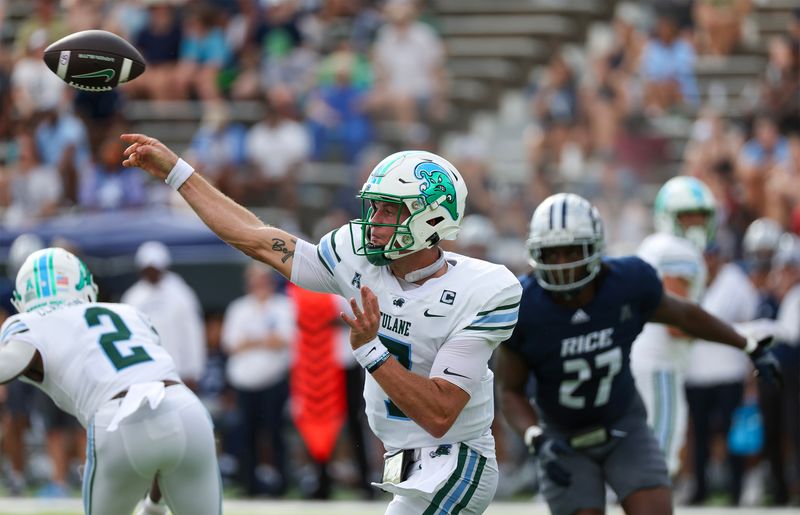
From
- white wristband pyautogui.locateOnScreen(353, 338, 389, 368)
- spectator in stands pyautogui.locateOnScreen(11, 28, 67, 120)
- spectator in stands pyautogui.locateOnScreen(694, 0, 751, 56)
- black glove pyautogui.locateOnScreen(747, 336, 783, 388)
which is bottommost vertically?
black glove pyautogui.locateOnScreen(747, 336, 783, 388)

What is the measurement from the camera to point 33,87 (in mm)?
15039

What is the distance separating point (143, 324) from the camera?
247 inches

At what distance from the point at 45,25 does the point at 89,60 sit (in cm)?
1093

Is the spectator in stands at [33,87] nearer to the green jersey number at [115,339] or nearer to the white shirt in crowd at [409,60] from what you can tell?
the white shirt in crowd at [409,60]

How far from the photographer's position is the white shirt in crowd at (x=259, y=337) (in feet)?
37.2

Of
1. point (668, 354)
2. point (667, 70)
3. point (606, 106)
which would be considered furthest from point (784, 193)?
point (668, 354)

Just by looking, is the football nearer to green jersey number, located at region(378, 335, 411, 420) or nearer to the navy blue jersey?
green jersey number, located at region(378, 335, 411, 420)

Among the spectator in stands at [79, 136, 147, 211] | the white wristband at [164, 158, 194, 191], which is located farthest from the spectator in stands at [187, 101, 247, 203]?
the white wristband at [164, 158, 194, 191]

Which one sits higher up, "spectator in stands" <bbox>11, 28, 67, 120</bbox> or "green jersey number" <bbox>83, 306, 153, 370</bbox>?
"spectator in stands" <bbox>11, 28, 67, 120</bbox>

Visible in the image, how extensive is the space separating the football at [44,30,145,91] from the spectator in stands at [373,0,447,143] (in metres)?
8.89

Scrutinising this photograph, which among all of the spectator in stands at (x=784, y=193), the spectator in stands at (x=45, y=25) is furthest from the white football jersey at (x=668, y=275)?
the spectator in stands at (x=45, y=25)

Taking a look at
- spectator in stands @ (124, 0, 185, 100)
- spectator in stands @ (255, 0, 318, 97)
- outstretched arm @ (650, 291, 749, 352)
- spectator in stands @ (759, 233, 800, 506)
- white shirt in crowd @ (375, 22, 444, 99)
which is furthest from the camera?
spectator in stands @ (124, 0, 185, 100)

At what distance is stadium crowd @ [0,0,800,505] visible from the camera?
11.0 meters

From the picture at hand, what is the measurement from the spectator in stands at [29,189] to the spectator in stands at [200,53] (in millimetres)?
1879
